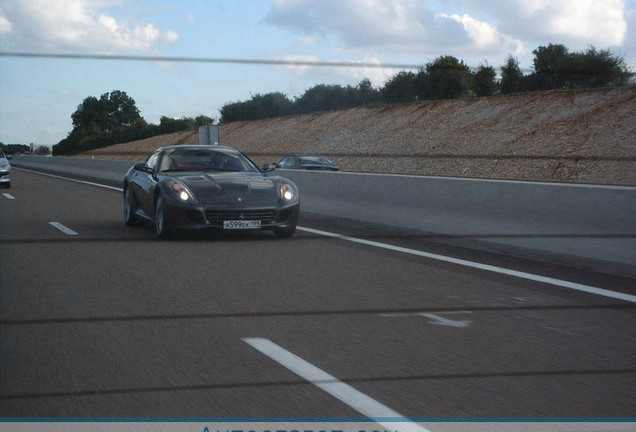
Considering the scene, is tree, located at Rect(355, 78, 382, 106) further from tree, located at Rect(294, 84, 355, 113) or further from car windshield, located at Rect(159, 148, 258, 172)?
car windshield, located at Rect(159, 148, 258, 172)

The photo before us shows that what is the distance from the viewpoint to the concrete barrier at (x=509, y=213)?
824cm

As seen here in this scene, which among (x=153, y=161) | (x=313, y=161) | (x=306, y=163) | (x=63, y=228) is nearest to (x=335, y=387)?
(x=153, y=161)

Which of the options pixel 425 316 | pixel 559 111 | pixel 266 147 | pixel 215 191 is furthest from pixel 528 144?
pixel 425 316

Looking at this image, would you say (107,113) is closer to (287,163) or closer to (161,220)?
(161,220)

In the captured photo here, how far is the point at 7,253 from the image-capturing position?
9.35m

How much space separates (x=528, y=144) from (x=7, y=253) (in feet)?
91.8

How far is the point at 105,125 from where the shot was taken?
5.89 meters

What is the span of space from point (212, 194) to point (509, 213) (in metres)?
3.65

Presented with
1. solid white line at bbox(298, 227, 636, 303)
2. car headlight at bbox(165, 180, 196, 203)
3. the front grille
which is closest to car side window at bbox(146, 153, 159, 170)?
car headlight at bbox(165, 180, 196, 203)

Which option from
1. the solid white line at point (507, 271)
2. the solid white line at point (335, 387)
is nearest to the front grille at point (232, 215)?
the solid white line at point (507, 271)

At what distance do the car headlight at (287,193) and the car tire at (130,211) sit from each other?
8.40 ft

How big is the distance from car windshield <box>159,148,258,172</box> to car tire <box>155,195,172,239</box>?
0.69m

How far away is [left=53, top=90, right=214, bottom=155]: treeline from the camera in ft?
18.1

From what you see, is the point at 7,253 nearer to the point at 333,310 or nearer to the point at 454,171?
the point at 333,310
